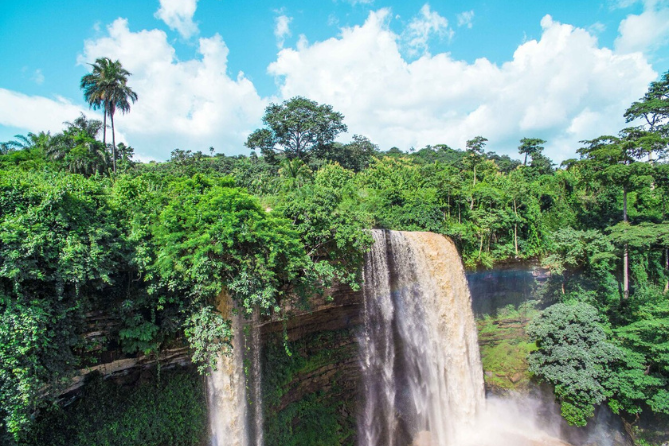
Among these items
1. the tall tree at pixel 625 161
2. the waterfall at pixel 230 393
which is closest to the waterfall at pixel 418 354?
the waterfall at pixel 230 393

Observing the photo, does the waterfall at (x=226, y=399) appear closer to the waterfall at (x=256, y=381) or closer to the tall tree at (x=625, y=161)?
the waterfall at (x=256, y=381)

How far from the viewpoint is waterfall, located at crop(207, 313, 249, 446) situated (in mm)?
9289

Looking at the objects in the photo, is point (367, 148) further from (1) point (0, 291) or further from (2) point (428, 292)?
(1) point (0, 291)

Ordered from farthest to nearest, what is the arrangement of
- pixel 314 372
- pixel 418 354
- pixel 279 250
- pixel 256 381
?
pixel 418 354 < pixel 314 372 < pixel 256 381 < pixel 279 250

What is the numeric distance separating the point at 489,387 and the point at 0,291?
1784 cm

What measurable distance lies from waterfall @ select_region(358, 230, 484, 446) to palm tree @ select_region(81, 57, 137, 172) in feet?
74.0

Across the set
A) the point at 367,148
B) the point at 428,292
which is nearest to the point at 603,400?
the point at 428,292

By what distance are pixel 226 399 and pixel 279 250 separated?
15.0ft

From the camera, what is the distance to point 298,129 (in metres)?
30.1

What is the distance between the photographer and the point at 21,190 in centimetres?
684

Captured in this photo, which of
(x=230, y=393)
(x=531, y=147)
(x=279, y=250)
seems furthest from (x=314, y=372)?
(x=531, y=147)

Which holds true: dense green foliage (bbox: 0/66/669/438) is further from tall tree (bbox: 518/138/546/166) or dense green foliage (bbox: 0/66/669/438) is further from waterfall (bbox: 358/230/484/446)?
tall tree (bbox: 518/138/546/166)

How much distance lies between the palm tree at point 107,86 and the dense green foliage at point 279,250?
1.12ft

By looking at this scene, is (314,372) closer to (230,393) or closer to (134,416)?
(230,393)
